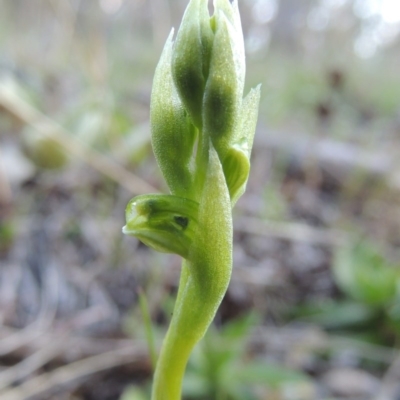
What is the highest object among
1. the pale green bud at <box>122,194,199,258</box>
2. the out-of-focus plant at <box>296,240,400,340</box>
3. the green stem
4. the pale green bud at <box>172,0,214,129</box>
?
the out-of-focus plant at <box>296,240,400,340</box>

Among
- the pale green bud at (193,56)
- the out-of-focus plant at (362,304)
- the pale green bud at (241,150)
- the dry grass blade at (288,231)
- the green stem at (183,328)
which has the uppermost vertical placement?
the dry grass blade at (288,231)

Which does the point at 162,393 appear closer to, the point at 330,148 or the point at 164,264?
the point at 164,264

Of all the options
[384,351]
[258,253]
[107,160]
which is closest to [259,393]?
[384,351]

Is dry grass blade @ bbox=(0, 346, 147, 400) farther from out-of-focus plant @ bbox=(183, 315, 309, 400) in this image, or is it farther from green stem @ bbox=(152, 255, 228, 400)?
green stem @ bbox=(152, 255, 228, 400)

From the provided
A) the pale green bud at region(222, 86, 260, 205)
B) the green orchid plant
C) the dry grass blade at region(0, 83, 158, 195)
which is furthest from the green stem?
the dry grass blade at region(0, 83, 158, 195)

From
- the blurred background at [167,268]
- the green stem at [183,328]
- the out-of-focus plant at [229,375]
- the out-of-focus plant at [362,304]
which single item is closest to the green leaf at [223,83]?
the green stem at [183,328]

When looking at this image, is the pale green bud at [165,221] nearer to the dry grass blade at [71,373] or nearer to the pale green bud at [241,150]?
the pale green bud at [241,150]
